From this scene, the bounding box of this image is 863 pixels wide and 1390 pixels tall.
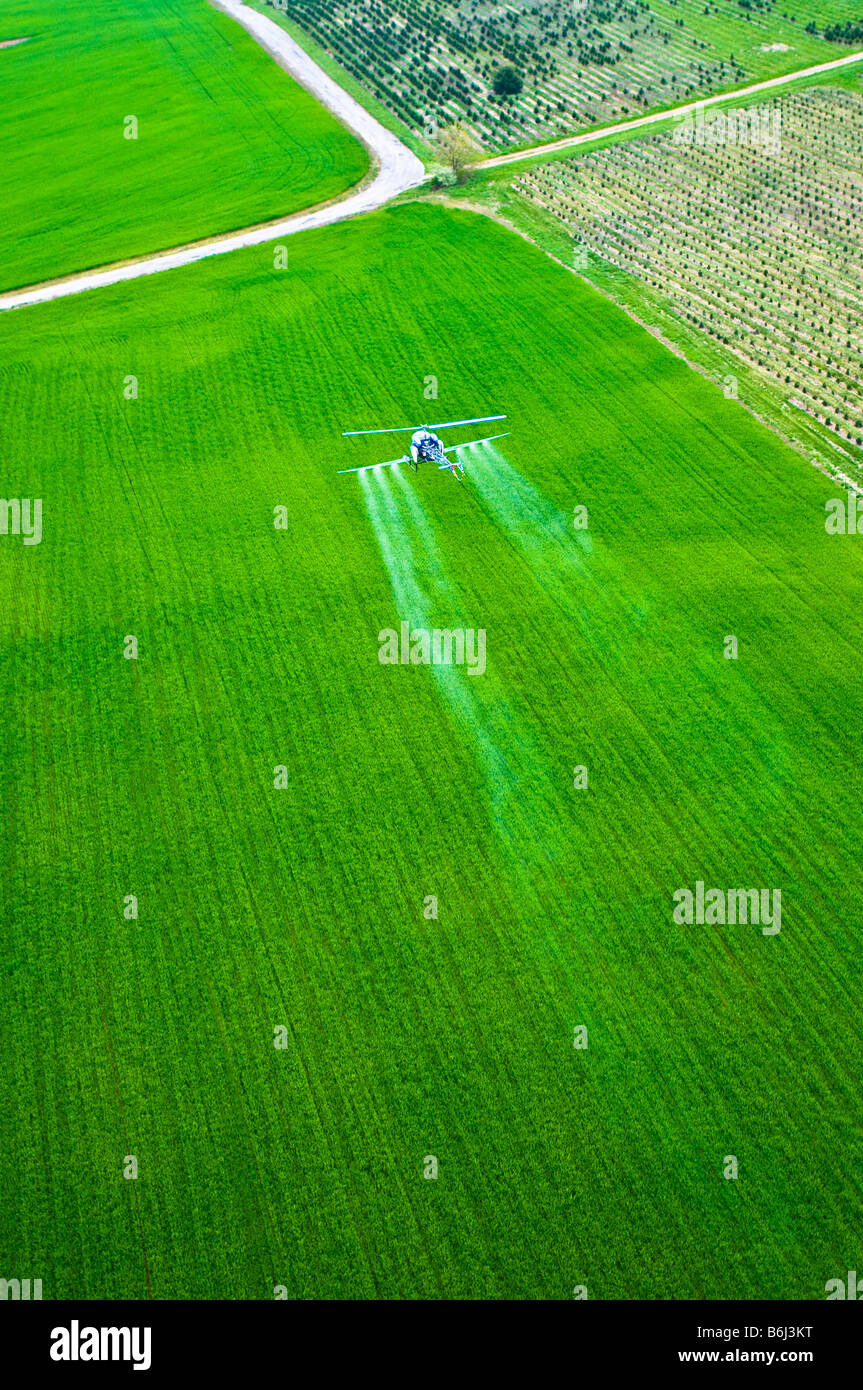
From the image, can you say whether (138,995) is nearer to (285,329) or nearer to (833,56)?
(285,329)

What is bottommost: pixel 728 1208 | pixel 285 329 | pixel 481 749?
pixel 728 1208

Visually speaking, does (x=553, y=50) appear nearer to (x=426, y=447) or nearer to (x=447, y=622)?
(x=426, y=447)

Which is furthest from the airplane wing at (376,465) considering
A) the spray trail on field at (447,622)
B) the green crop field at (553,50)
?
the green crop field at (553,50)

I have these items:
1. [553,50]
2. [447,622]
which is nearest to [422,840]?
[447,622]

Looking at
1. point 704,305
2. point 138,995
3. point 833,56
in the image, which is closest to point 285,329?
point 704,305

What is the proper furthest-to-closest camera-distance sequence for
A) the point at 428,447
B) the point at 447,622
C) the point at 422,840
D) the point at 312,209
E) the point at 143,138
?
the point at 143,138 < the point at 312,209 < the point at 428,447 < the point at 447,622 < the point at 422,840
